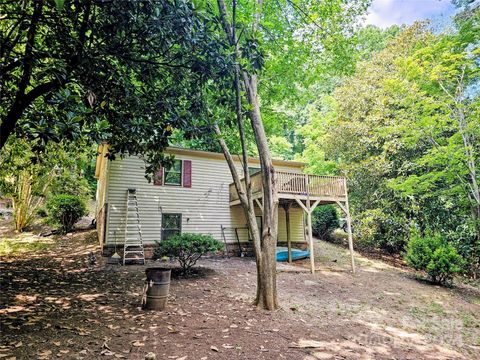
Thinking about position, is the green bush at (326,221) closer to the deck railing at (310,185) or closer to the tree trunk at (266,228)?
the deck railing at (310,185)

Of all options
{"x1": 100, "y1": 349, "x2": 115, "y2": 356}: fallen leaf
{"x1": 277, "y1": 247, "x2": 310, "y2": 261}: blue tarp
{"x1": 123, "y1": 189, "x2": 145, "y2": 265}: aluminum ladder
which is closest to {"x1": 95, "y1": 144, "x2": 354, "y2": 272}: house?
{"x1": 123, "y1": 189, "x2": 145, "y2": 265}: aluminum ladder

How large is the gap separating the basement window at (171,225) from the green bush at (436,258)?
387 inches

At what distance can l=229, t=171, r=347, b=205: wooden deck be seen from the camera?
1116 centimetres

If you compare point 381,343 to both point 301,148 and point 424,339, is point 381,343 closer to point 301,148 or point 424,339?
point 424,339

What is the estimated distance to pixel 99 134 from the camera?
3852 mm

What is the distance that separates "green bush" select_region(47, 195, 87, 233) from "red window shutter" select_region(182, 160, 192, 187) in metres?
6.40

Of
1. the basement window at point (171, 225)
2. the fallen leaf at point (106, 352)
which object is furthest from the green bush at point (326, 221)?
the fallen leaf at point (106, 352)

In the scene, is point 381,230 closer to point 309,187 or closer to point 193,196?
point 309,187

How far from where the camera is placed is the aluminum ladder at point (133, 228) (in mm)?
10805

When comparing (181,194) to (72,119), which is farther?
(181,194)

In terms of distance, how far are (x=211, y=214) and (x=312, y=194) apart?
5034 mm

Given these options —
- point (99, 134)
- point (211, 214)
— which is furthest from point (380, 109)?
point (99, 134)

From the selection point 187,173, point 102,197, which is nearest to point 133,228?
point 102,197

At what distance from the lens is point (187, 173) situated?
13094 mm
